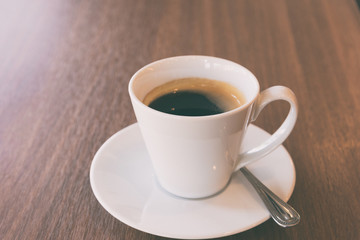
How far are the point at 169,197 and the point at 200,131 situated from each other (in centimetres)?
13

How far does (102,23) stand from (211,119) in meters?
0.71

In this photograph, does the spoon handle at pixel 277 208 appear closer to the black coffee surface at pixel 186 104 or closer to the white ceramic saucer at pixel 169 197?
the white ceramic saucer at pixel 169 197

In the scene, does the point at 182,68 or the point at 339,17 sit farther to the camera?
the point at 339,17

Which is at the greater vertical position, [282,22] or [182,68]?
[182,68]

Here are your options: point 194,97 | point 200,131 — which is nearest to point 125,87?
point 194,97

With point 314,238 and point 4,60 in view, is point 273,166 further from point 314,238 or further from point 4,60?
point 4,60

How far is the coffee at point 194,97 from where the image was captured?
0.56 metres

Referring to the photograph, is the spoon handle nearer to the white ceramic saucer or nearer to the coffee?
the white ceramic saucer

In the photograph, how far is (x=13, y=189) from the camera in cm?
56

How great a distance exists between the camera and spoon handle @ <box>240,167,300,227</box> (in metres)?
0.45

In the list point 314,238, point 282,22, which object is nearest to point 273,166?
point 314,238

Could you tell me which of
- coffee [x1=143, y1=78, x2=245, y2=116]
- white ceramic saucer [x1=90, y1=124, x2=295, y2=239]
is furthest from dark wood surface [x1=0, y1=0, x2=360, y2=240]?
coffee [x1=143, y1=78, x2=245, y2=116]

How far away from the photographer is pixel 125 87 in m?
0.79

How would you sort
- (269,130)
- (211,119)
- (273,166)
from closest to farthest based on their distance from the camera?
(211,119) < (273,166) < (269,130)
